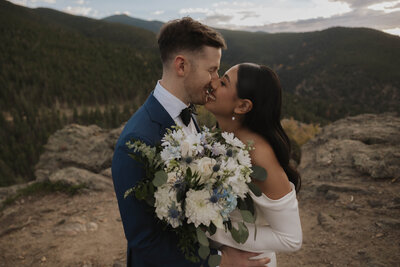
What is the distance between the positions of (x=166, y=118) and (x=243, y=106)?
25.9 inches

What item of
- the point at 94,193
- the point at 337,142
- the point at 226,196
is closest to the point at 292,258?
the point at 226,196

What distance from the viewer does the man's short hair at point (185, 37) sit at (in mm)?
2490

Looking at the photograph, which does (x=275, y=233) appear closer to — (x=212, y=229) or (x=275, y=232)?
(x=275, y=232)

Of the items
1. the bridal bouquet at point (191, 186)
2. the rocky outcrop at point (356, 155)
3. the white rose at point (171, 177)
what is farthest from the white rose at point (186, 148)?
the rocky outcrop at point (356, 155)

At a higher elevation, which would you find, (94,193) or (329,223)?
(329,223)

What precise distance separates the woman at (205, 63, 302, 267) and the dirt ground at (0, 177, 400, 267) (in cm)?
235

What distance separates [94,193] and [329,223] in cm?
Answer: 520

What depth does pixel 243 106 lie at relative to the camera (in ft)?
7.11

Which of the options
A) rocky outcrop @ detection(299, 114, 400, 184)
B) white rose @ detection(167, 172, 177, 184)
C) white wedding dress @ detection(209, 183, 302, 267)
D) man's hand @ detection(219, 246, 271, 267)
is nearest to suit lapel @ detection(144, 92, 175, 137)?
white rose @ detection(167, 172, 177, 184)

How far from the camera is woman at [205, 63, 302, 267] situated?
192cm

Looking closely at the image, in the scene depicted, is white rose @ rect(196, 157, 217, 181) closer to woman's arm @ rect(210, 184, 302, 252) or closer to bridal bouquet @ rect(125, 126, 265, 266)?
bridal bouquet @ rect(125, 126, 265, 266)

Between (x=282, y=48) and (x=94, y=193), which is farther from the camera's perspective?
(x=282, y=48)

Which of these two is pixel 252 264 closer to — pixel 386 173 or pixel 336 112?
pixel 386 173

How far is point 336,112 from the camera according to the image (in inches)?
1239
